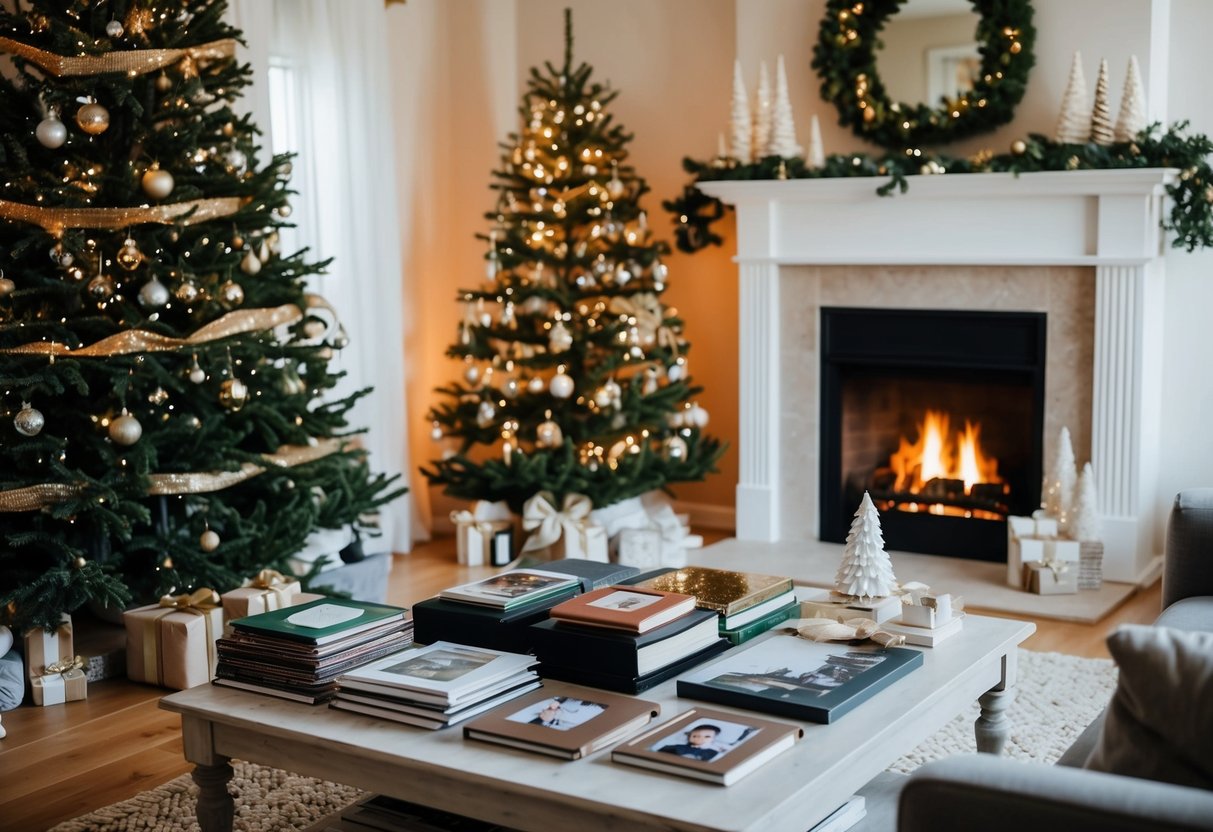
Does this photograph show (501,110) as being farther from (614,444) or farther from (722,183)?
(614,444)

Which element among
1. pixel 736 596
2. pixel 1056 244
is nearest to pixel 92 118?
pixel 736 596

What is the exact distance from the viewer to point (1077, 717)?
3322mm

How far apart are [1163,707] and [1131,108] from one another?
343 centimetres

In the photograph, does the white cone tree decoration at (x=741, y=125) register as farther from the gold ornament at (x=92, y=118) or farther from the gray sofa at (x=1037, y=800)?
the gray sofa at (x=1037, y=800)

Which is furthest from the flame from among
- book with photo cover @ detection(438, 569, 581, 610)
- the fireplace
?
book with photo cover @ detection(438, 569, 581, 610)

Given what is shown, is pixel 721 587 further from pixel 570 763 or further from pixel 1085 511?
pixel 1085 511

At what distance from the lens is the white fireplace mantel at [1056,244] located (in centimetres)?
452

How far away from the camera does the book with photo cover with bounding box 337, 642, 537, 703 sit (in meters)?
2.12

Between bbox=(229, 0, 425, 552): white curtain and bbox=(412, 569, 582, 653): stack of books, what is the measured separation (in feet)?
8.74

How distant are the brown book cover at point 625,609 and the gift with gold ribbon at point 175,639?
161 centimetres

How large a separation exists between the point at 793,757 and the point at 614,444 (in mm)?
3357

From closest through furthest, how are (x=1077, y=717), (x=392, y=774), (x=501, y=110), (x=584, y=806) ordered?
(x=584, y=806) < (x=392, y=774) < (x=1077, y=717) < (x=501, y=110)

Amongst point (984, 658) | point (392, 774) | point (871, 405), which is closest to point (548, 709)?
point (392, 774)

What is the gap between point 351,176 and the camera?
514 cm
